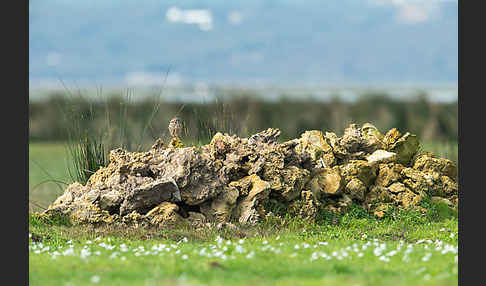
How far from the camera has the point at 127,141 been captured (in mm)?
15898

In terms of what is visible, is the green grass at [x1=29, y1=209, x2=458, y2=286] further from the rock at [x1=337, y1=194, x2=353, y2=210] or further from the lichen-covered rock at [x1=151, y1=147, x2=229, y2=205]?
the rock at [x1=337, y1=194, x2=353, y2=210]

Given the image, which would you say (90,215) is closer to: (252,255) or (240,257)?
(240,257)

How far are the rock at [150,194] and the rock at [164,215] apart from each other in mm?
185

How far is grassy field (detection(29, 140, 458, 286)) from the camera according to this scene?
700 cm

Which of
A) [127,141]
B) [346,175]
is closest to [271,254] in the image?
[346,175]

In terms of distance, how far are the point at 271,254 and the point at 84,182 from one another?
694 cm

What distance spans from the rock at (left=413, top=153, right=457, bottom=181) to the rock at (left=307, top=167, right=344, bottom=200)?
2.41 m

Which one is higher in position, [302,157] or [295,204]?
[302,157]

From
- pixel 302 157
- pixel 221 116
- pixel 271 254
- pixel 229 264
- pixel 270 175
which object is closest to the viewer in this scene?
pixel 229 264

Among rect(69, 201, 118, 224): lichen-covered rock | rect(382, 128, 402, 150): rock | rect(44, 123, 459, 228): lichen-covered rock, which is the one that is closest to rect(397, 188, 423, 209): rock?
rect(44, 123, 459, 228): lichen-covered rock

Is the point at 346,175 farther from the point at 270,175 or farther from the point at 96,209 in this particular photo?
the point at 96,209

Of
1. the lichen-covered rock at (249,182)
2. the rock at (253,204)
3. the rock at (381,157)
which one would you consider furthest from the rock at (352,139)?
the rock at (253,204)

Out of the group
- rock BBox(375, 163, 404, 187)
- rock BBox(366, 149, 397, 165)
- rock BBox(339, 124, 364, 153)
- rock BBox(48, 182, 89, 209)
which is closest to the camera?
rock BBox(48, 182, 89, 209)

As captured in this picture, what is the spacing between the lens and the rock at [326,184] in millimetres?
13188
